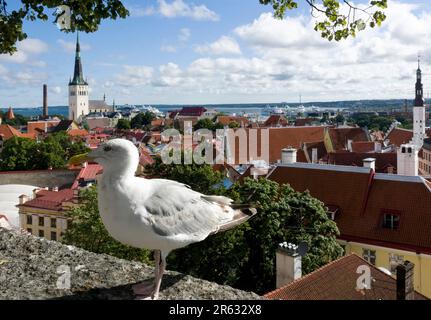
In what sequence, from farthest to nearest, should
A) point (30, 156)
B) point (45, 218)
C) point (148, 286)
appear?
point (30, 156) → point (45, 218) → point (148, 286)

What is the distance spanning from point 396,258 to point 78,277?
51.5 feet

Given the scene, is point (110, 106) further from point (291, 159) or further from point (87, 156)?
point (87, 156)

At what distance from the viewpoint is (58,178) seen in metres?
36.7

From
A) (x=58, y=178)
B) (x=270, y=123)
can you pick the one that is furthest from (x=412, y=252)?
(x=270, y=123)

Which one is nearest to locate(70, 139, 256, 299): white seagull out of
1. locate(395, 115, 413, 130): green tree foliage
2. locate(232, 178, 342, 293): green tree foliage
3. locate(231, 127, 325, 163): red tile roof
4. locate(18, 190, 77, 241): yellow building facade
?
locate(232, 178, 342, 293): green tree foliage


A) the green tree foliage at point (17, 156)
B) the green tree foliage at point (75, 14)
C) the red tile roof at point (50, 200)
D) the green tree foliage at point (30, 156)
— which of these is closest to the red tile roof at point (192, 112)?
the green tree foliage at point (30, 156)

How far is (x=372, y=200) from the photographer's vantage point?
19.5 m

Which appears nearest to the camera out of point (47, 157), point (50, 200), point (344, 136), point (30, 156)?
Result: point (50, 200)

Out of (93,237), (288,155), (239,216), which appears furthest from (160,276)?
(288,155)

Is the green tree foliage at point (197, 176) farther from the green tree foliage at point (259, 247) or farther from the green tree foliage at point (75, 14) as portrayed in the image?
the green tree foliage at point (75, 14)

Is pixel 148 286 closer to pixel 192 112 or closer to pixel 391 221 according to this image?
pixel 391 221

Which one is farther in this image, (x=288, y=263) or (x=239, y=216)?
(x=288, y=263)

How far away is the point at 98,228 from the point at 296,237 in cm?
654

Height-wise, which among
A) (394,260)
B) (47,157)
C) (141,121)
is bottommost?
(394,260)
